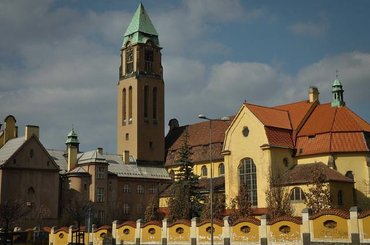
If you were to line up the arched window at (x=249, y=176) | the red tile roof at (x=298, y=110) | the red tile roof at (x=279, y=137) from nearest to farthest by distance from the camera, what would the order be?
the red tile roof at (x=279, y=137) < the arched window at (x=249, y=176) < the red tile roof at (x=298, y=110)

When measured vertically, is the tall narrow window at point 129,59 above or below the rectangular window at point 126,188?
above

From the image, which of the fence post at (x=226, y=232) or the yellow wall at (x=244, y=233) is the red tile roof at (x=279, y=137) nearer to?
the fence post at (x=226, y=232)

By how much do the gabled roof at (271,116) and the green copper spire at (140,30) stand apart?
29512mm

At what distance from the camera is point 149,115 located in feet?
298

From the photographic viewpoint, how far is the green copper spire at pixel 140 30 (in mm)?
92500

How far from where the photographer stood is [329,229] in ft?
133

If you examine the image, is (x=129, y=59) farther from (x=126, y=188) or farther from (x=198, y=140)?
(x=126, y=188)

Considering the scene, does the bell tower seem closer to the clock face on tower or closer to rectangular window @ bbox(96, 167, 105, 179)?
the clock face on tower

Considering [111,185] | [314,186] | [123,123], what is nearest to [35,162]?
[111,185]

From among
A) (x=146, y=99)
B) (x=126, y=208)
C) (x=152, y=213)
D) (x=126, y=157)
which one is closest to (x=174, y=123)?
(x=146, y=99)

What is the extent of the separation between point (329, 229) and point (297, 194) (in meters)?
21.1

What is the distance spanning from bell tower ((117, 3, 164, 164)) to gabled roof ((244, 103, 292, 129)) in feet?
82.1

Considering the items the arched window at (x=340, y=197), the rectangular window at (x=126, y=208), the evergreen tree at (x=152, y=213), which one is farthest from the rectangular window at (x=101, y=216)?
the arched window at (x=340, y=197)

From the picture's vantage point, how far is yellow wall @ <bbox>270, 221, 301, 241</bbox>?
4191cm
